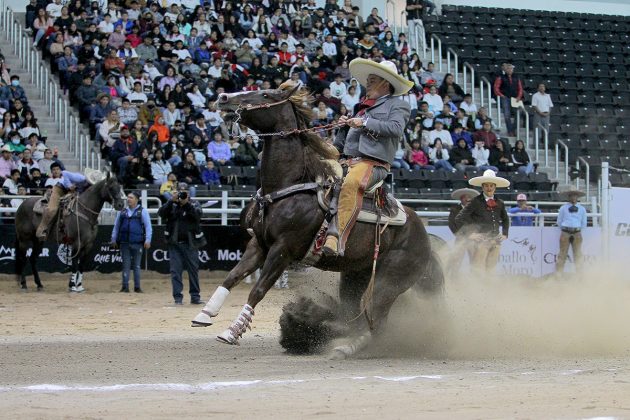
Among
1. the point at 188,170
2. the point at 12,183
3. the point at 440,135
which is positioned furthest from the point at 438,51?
the point at 12,183

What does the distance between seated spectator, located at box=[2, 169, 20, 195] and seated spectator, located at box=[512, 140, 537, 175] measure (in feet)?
41.6

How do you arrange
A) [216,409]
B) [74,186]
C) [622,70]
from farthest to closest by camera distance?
1. [622,70]
2. [74,186]
3. [216,409]

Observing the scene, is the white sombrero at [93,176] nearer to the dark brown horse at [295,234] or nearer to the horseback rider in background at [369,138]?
the horseback rider in background at [369,138]

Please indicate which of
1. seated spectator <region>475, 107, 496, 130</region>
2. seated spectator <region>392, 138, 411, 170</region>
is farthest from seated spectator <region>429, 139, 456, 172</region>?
seated spectator <region>475, 107, 496, 130</region>

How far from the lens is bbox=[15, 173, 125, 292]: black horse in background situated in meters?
19.7

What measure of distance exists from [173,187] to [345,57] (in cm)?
913

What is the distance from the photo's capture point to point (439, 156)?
25859 mm

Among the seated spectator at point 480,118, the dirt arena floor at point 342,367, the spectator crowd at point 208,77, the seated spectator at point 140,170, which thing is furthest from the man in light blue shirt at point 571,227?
the seated spectator at point 140,170

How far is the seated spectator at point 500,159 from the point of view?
2670 centimetres

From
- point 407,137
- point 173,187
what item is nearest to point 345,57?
point 407,137

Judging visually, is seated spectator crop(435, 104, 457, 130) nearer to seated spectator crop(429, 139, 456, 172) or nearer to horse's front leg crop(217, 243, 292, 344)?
seated spectator crop(429, 139, 456, 172)

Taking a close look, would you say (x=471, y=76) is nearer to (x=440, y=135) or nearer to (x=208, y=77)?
(x=440, y=135)

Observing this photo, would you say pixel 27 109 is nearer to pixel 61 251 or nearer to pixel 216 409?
pixel 61 251

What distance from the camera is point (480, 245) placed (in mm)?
17828
